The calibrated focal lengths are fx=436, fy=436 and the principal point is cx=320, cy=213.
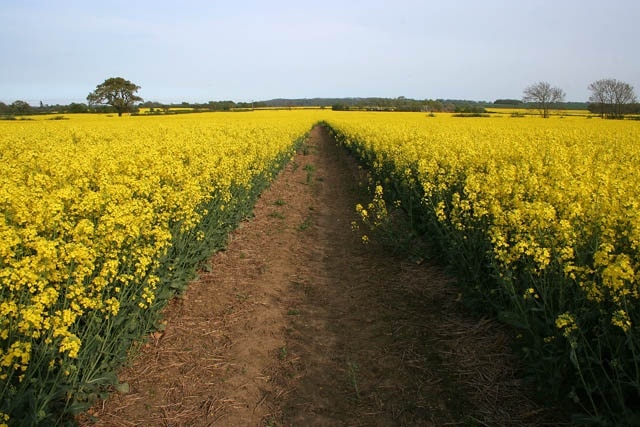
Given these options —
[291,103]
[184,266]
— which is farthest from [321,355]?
[291,103]

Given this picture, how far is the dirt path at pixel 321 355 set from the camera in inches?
152

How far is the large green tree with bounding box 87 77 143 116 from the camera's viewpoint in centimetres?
5931

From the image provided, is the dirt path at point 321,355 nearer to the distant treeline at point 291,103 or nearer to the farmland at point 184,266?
the farmland at point 184,266

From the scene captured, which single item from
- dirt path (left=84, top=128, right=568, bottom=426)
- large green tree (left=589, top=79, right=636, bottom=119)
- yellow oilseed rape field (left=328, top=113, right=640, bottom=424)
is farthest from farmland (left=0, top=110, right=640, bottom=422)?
large green tree (left=589, top=79, right=636, bottom=119)

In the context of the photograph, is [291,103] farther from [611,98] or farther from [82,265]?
[82,265]

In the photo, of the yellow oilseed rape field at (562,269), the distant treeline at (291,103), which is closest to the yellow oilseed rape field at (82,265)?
the yellow oilseed rape field at (562,269)

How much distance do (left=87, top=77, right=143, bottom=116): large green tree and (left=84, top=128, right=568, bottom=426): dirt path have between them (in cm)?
5987

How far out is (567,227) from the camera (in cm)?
398

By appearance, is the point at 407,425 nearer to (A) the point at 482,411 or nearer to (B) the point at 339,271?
(A) the point at 482,411

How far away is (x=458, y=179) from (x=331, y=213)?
13.3 ft

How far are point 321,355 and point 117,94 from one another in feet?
213

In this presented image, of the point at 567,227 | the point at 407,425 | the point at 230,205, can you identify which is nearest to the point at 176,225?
the point at 230,205

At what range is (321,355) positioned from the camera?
4785 mm

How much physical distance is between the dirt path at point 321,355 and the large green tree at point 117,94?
59871 millimetres
